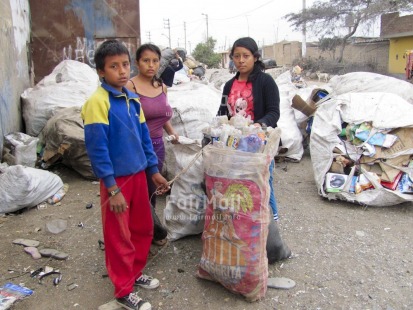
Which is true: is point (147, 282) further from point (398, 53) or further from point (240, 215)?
point (398, 53)

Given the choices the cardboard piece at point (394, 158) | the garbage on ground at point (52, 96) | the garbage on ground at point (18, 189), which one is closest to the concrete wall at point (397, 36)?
the cardboard piece at point (394, 158)

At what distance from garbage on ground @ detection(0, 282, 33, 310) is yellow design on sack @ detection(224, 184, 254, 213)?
133 cm

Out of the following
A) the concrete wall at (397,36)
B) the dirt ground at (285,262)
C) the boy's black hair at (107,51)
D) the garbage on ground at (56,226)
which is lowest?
the dirt ground at (285,262)

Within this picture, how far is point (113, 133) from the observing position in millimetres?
1856

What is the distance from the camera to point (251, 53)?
2404 millimetres

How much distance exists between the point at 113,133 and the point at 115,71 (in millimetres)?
322

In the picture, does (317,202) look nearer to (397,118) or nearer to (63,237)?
(397,118)

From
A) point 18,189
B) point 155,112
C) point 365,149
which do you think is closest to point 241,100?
point 155,112

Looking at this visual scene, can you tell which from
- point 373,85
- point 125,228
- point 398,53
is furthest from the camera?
point 398,53

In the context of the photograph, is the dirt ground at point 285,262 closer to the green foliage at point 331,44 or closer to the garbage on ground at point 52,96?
the garbage on ground at point 52,96

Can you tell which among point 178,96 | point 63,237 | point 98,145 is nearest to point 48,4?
point 178,96

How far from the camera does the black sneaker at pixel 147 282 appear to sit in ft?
7.11

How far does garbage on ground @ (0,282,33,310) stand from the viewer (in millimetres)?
2018

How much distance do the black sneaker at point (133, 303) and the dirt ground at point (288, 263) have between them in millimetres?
90
